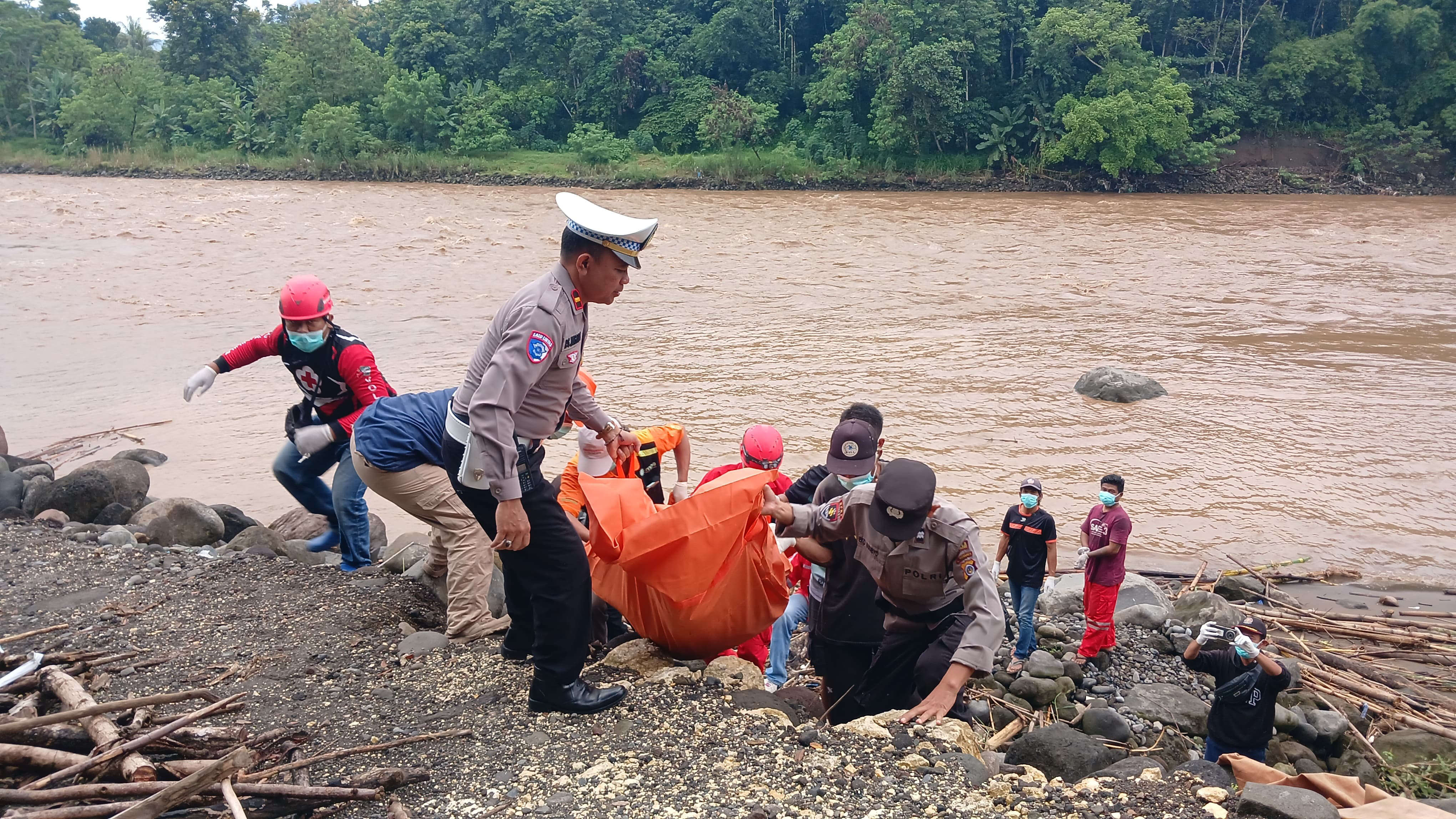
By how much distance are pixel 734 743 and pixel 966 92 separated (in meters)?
39.6

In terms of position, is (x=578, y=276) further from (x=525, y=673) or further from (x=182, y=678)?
(x=182, y=678)

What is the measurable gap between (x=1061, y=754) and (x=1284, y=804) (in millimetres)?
1019

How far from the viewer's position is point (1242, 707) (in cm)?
452

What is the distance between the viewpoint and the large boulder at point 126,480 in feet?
23.9

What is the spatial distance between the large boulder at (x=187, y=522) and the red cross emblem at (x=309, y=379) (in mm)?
1994

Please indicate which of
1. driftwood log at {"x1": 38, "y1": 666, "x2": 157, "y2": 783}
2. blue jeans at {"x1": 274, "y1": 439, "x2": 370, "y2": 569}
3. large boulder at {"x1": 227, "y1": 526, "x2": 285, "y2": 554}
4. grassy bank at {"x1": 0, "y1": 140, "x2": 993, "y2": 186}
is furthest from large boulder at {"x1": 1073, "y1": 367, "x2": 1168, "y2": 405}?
grassy bank at {"x1": 0, "y1": 140, "x2": 993, "y2": 186}

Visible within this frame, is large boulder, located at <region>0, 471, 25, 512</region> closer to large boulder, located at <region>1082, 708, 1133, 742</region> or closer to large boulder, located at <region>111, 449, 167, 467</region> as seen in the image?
large boulder, located at <region>111, 449, 167, 467</region>

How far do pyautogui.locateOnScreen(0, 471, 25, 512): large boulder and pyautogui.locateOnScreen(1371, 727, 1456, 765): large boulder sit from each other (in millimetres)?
8760

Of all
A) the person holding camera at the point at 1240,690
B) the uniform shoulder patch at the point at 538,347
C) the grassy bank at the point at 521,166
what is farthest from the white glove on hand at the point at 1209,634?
the grassy bank at the point at 521,166

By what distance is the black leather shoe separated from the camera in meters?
3.54

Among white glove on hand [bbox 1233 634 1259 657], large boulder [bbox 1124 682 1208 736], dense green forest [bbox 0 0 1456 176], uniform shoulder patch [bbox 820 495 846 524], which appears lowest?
large boulder [bbox 1124 682 1208 736]

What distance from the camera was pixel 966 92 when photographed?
39.1 m

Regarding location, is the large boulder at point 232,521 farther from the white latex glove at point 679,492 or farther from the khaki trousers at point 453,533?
the white latex glove at point 679,492

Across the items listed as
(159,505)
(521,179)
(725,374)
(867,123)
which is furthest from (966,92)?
(159,505)
